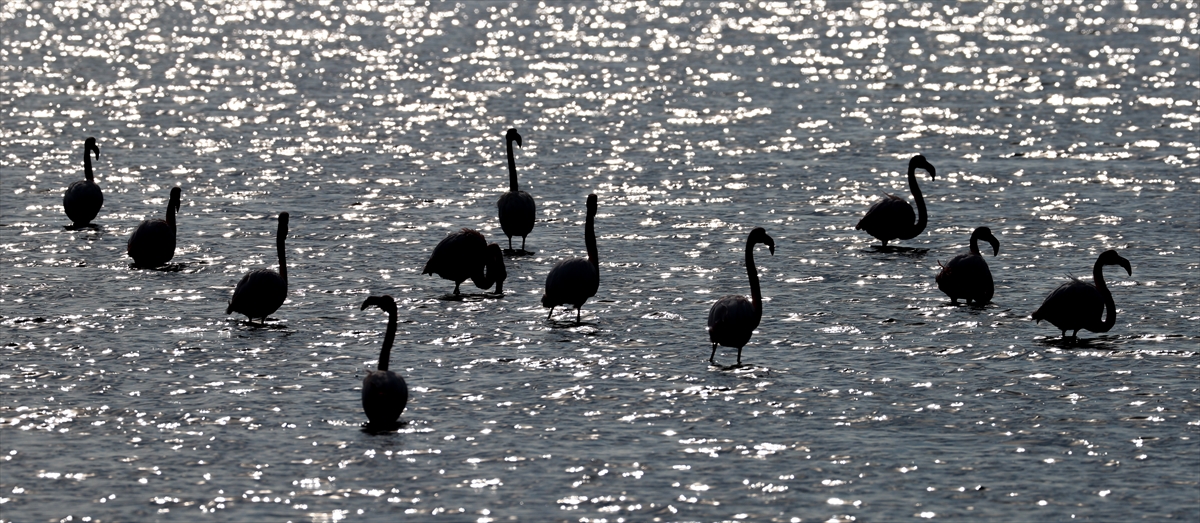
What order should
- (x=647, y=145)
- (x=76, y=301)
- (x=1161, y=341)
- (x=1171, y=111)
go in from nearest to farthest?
(x=1161, y=341), (x=76, y=301), (x=647, y=145), (x=1171, y=111)

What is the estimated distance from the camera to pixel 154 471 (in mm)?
17531

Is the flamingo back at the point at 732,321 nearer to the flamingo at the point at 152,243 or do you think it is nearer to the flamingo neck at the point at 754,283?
the flamingo neck at the point at 754,283

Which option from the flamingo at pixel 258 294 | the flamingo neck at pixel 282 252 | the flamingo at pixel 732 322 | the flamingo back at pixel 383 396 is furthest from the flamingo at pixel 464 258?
the flamingo back at pixel 383 396

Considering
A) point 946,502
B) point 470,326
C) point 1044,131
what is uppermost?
point 1044,131

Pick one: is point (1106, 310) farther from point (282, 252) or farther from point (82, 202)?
point (82, 202)

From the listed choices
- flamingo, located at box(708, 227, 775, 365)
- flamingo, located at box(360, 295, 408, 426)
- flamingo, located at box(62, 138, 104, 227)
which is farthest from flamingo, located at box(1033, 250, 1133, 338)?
flamingo, located at box(62, 138, 104, 227)

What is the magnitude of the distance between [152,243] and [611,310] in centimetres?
721

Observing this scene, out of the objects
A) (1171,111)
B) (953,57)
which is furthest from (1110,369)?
(953,57)

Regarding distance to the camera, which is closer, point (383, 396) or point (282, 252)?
point (383, 396)

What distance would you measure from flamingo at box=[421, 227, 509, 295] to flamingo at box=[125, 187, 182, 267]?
4.39 m

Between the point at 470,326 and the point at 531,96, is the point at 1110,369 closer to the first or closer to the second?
the point at 470,326

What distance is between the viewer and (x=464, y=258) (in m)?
25.6

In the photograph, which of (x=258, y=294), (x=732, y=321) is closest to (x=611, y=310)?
(x=732, y=321)

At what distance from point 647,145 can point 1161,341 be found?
21383mm
